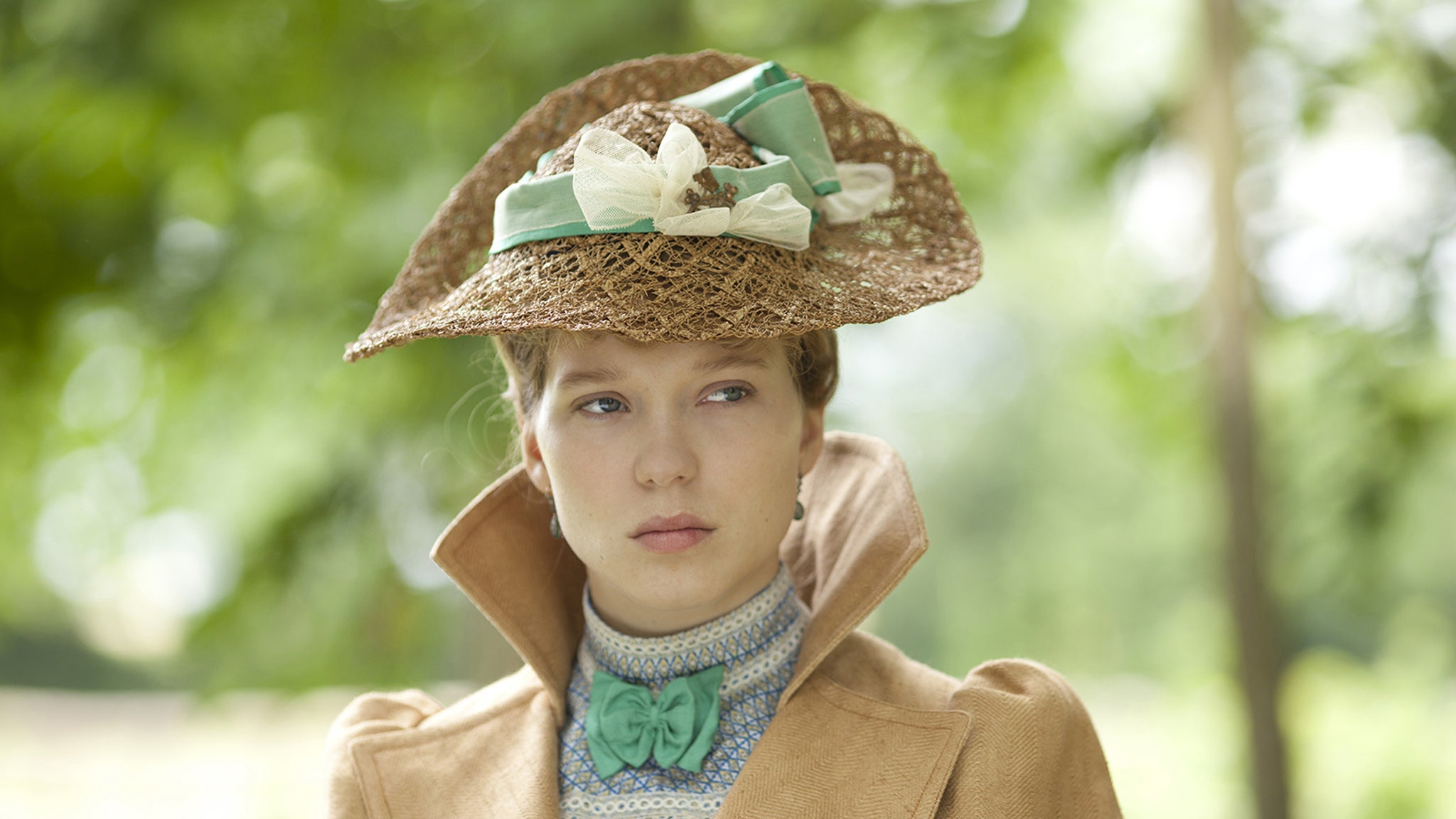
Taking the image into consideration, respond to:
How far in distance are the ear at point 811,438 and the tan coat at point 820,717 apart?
11 cm

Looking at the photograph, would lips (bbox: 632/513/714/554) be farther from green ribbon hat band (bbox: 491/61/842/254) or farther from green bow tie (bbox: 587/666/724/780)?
green ribbon hat band (bbox: 491/61/842/254)

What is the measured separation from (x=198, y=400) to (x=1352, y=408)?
356 cm

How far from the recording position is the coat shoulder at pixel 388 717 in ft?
6.57

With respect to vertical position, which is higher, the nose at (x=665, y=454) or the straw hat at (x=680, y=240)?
the straw hat at (x=680, y=240)

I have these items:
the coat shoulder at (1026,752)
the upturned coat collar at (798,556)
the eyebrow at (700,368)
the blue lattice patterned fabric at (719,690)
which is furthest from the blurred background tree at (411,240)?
the coat shoulder at (1026,752)

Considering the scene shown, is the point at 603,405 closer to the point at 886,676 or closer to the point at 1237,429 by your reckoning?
the point at 886,676

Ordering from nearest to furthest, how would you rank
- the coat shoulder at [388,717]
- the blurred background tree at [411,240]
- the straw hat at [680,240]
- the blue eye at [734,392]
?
the straw hat at [680,240] → the blue eye at [734,392] → the coat shoulder at [388,717] → the blurred background tree at [411,240]

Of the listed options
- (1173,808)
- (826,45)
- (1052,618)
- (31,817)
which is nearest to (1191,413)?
(826,45)

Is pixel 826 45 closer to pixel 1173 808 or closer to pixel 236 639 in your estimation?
pixel 236 639

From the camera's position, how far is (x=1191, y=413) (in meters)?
5.37

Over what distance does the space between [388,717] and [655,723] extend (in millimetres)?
530

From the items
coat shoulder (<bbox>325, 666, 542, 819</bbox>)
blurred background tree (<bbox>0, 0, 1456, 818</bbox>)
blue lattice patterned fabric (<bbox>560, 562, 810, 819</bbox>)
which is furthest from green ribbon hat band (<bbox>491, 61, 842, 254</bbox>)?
blurred background tree (<bbox>0, 0, 1456, 818</bbox>)

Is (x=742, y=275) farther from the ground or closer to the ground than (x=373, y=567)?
farther from the ground

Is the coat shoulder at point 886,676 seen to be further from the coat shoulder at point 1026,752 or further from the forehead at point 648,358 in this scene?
the forehead at point 648,358
